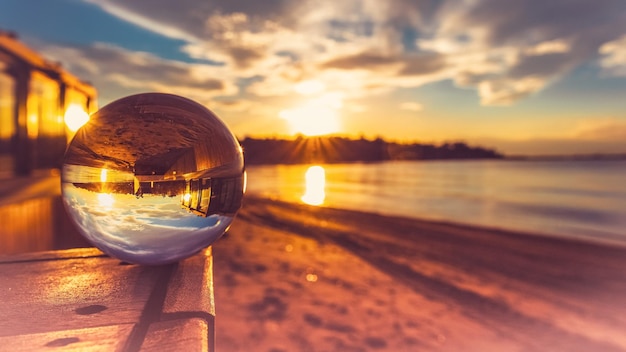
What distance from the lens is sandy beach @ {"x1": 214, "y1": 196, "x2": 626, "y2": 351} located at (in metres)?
5.89

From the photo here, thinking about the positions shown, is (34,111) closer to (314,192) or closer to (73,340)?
(73,340)

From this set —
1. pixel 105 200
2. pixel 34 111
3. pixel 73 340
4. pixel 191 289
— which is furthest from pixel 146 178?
pixel 34 111

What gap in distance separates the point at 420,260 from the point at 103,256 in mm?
9129

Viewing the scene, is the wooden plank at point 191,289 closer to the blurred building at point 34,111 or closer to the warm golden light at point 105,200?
the warm golden light at point 105,200

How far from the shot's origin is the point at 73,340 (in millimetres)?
1295

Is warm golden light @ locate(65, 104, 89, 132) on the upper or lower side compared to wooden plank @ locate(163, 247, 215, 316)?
upper

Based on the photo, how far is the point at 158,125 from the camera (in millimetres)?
1743

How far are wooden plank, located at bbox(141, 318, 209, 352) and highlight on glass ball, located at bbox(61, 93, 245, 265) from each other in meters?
0.48

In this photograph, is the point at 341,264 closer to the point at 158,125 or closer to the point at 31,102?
the point at 158,125

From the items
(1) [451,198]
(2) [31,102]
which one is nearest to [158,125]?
(2) [31,102]

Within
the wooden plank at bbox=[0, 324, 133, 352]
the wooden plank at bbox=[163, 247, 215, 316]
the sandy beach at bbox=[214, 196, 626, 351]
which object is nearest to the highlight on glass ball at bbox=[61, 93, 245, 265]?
the wooden plank at bbox=[163, 247, 215, 316]

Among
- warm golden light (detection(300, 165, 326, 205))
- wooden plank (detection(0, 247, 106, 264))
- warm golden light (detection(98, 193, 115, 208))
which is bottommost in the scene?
warm golden light (detection(300, 165, 326, 205))

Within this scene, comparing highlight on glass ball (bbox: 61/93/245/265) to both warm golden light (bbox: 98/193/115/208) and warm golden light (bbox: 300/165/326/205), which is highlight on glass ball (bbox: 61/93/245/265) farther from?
warm golden light (bbox: 300/165/326/205)

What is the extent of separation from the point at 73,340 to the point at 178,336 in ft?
1.05
